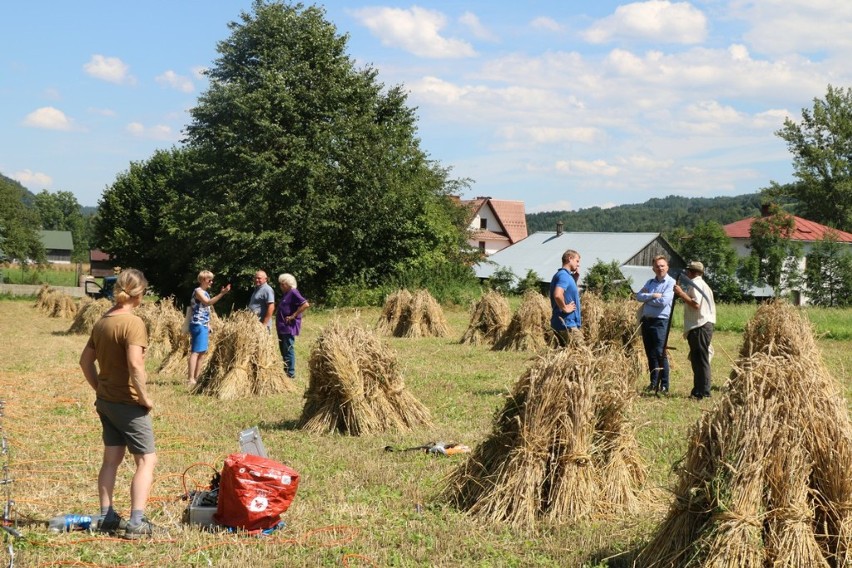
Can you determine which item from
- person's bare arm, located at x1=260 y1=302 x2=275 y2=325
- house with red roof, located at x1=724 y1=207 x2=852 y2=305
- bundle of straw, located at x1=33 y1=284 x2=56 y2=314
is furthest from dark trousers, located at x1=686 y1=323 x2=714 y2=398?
house with red roof, located at x1=724 y1=207 x2=852 y2=305

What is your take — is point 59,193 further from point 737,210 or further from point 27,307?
point 27,307

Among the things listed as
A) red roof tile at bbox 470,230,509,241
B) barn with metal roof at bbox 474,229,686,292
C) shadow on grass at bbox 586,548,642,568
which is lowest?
shadow on grass at bbox 586,548,642,568

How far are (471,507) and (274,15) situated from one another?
117 ft

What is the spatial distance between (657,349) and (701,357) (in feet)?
2.49

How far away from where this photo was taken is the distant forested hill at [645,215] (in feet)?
430

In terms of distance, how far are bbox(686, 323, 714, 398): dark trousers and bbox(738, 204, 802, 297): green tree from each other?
3408 cm

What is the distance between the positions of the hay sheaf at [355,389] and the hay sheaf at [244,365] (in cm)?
272

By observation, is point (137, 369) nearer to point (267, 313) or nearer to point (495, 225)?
point (267, 313)

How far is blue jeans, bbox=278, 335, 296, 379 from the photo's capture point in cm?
1341

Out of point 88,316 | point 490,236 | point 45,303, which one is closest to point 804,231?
point 490,236

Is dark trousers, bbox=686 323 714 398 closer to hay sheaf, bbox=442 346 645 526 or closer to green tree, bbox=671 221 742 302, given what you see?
hay sheaf, bbox=442 346 645 526

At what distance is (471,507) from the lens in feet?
20.7

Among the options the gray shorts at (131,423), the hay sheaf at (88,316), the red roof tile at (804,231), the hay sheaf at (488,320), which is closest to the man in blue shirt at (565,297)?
the gray shorts at (131,423)

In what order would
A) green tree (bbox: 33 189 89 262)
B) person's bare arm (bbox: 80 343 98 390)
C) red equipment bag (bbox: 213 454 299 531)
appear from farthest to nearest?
green tree (bbox: 33 189 89 262) < person's bare arm (bbox: 80 343 98 390) < red equipment bag (bbox: 213 454 299 531)
